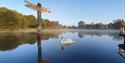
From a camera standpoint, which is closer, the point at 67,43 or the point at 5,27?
the point at 67,43

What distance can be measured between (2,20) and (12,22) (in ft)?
17.8

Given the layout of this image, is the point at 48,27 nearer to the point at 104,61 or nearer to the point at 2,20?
the point at 2,20

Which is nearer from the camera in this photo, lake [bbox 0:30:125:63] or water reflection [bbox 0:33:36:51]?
lake [bbox 0:30:125:63]

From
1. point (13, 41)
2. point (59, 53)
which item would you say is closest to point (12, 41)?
point (13, 41)

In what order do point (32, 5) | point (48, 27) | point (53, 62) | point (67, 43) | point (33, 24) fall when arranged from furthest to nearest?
1. point (48, 27)
2. point (33, 24)
3. point (67, 43)
4. point (32, 5)
5. point (53, 62)

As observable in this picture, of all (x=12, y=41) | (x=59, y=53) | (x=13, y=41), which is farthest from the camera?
(x=13, y=41)

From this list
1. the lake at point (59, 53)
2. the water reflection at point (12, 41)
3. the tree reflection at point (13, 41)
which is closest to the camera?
the lake at point (59, 53)

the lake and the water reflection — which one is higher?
the water reflection

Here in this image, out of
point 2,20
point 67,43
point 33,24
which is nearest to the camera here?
point 67,43

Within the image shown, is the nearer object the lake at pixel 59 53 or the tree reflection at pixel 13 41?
the lake at pixel 59 53

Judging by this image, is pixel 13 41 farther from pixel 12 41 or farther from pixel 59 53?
pixel 59 53

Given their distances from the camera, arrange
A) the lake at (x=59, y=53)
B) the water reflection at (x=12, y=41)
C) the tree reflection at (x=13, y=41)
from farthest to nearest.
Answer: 1. the tree reflection at (x=13, y=41)
2. the water reflection at (x=12, y=41)
3. the lake at (x=59, y=53)

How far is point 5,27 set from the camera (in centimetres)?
10462

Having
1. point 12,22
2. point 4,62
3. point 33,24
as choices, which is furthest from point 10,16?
point 4,62
